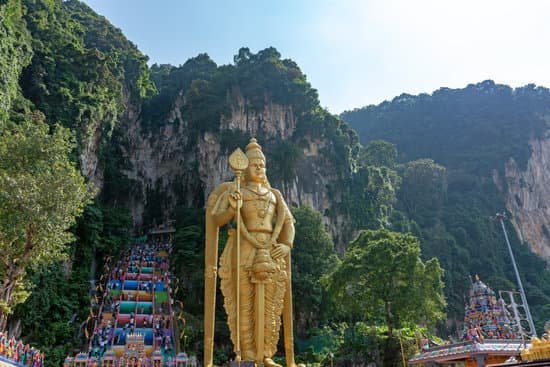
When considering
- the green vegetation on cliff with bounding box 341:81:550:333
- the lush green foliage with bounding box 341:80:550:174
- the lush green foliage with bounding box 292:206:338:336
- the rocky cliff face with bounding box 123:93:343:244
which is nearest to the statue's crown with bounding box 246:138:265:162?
the lush green foliage with bounding box 292:206:338:336

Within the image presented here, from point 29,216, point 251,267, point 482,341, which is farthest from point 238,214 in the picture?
point 482,341

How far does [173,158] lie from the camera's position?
29.9 meters

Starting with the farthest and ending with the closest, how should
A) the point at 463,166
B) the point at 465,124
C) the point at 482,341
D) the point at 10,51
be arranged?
1. the point at 465,124
2. the point at 463,166
3. the point at 10,51
4. the point at 482,341

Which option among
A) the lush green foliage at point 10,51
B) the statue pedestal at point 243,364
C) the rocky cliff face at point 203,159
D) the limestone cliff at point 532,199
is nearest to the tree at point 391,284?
the statue pedestal at point 243,364

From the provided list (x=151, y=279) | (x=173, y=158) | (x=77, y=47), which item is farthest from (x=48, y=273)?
(x=173, y=158)

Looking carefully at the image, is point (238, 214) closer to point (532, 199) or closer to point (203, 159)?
point (203, 159)

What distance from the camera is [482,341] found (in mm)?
9211

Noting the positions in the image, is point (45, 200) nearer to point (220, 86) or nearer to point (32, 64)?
point (32, 64)

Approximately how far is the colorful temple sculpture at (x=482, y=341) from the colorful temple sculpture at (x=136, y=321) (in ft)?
18.2

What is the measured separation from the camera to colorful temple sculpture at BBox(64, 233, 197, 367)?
10.5 metres

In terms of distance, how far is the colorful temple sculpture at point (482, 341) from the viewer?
9016 mm

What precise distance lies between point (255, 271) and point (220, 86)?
23.2m

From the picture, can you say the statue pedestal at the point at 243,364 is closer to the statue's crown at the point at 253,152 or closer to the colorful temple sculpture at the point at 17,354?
the statue's crown at the point at 253,152

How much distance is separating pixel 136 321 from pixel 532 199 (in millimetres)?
33238
